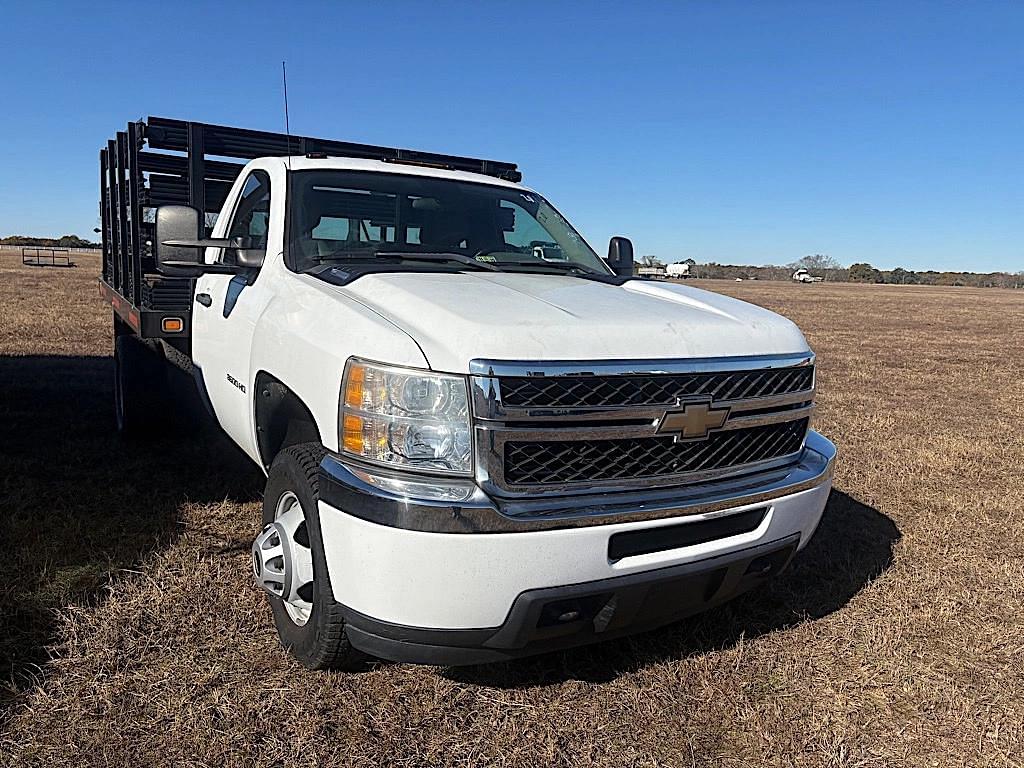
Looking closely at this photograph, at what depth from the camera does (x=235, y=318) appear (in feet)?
11.6

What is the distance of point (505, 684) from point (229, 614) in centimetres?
126

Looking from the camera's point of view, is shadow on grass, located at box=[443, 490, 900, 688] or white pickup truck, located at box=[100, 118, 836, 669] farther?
shadow on grass, located at box=[443, 490, 900, 688]

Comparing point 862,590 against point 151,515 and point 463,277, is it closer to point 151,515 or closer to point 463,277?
point 463,277

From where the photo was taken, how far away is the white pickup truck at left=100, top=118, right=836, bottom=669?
2207mm

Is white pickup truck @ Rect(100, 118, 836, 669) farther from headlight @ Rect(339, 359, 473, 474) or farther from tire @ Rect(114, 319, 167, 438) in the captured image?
tire @ Rect(114, 319, 167, 438)

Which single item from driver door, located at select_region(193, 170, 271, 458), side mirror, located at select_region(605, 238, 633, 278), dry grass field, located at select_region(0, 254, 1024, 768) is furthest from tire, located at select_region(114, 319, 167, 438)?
side mirror, located at select_region(605, 238, 633, 278)

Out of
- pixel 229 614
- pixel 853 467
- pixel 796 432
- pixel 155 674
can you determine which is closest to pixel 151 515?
pixel 229 614

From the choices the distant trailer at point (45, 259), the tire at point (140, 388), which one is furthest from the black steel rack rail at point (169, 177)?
the distant trailer at point (45, 259)

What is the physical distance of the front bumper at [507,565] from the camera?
85.2 inches

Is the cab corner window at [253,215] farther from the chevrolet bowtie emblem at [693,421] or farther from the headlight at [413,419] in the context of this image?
the chevrolet bowtie emblem at [693,421]

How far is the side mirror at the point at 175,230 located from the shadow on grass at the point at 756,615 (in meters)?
2.21

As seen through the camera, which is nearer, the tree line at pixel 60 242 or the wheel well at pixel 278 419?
the wheel well at pixel 278 419

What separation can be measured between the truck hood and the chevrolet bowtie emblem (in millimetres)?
175

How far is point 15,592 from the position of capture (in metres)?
3.30
